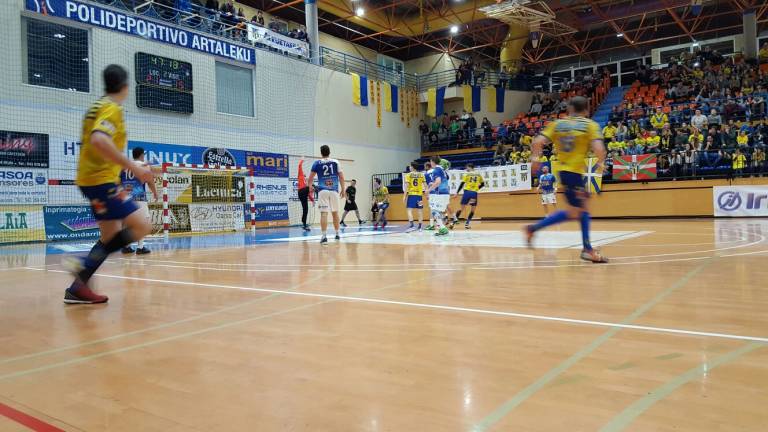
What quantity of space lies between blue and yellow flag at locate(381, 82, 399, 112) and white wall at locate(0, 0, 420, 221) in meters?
0.44

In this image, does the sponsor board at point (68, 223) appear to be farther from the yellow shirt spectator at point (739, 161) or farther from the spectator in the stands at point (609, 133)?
the yellow shirt spectator at point (739, 161)

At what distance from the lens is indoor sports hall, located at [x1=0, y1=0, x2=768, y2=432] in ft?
5.93

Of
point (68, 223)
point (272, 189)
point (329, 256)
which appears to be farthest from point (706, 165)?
point (68, 223)

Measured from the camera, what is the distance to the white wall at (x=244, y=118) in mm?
12961

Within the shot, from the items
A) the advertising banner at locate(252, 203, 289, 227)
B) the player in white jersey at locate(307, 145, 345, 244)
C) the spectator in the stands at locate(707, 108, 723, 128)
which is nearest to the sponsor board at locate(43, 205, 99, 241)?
the advertising banner at locate(252, 203, 289, 227)

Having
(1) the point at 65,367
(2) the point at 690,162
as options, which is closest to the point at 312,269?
(1) the point at 65,367

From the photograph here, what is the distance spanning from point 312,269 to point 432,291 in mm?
2014

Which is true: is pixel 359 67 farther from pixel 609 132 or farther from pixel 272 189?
pixel 609 132

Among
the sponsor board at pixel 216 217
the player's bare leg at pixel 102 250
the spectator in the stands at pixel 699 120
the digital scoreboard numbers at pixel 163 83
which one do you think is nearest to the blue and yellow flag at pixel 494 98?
the spectator in the stands at pixel 699 120

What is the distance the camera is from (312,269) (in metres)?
5.59

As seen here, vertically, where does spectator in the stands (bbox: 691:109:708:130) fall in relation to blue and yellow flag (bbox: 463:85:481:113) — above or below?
below

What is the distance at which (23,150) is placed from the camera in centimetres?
1288

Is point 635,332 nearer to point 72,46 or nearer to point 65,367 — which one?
point 65,367

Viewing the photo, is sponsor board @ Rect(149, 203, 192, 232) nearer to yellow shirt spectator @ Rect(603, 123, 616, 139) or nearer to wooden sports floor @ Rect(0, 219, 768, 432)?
wooden sports floor @ Rect(0, 219, 768, 432)
